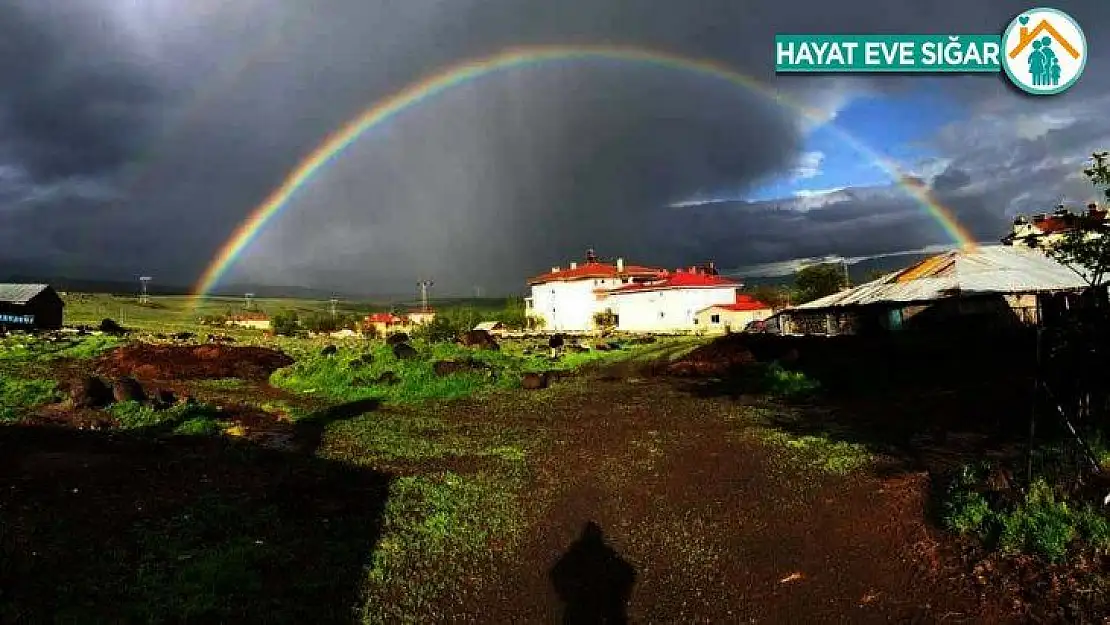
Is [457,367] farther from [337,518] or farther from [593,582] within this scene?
[593,582]

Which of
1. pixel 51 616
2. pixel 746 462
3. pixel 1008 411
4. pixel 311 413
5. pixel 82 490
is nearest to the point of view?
pixel 51 616

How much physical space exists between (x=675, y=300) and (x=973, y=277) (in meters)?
56.0

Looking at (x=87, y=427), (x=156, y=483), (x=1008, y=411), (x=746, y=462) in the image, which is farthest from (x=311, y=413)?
(x=1008, y=411)

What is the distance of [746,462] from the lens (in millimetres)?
12945

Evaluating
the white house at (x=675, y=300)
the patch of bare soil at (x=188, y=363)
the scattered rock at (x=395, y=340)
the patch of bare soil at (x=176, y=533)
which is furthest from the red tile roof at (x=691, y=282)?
the patch of bare soil at (x=176, y=533)

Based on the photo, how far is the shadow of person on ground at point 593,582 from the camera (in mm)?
6969

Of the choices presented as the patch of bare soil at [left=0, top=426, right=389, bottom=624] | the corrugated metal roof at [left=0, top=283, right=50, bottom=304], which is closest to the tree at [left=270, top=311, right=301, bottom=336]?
the corrugated metal roof at [left=0, top=283, right=50, bottom=304]

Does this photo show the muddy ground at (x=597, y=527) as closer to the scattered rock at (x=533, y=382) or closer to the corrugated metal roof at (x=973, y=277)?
the scattered rock at (x=533, y=382)

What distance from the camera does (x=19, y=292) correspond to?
68438mm

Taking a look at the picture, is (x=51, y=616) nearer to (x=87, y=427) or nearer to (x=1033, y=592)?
(x=1033, y=592)

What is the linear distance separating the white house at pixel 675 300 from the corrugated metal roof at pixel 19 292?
67095 mm

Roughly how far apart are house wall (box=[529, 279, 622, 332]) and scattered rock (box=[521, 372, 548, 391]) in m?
79.2

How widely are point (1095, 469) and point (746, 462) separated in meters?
5.36

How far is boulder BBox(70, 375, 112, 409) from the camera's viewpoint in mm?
16734
